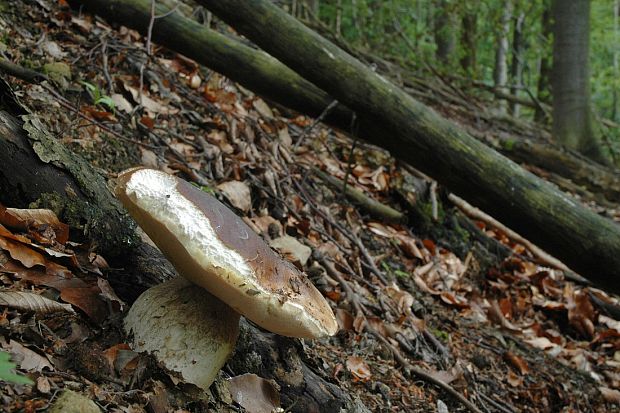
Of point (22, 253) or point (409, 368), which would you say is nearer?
point (22, 253)

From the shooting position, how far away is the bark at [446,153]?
130 inches

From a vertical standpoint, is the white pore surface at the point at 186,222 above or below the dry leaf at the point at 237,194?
above

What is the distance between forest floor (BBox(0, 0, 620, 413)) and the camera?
167 cm

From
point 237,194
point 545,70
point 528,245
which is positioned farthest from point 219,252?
point 545,70

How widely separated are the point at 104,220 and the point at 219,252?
758mm

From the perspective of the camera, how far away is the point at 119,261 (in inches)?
81.0

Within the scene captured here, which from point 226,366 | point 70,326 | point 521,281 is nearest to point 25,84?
point 70,326

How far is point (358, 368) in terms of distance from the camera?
2.62 m

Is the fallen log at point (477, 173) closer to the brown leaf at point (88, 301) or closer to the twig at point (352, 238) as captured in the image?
the twig at point (352, 238)

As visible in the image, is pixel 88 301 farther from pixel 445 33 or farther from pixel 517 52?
pixel 517 52

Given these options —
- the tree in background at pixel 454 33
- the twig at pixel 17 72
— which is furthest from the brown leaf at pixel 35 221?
the tree in background at pixel 454 33

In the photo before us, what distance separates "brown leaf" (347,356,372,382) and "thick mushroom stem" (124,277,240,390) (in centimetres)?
93

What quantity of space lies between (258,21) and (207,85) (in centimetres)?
134

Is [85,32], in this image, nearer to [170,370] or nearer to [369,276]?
[369,276]
